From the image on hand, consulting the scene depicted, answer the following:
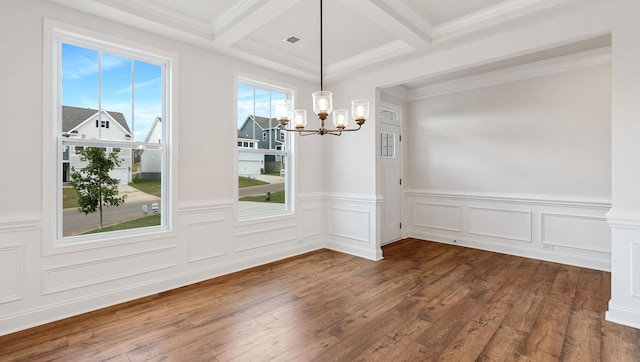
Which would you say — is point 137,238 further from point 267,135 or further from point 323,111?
point 323,111

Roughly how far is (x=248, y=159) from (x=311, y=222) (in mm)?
1533

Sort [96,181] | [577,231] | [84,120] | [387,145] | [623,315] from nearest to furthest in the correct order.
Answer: [623,315] → [84,120] → [96,181] → [577,231] → [387,145]

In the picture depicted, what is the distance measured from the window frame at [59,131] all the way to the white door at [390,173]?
3489 mm

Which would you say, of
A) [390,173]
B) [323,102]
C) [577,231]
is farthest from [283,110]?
[577,231]

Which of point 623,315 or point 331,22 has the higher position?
point 331,22

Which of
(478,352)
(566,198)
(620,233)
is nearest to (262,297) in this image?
(478,352)

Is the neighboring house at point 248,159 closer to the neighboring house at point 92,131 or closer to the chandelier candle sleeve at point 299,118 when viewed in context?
the neighboring house at point 92,131

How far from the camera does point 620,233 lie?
102 inches

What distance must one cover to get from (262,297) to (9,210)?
90.8 inches

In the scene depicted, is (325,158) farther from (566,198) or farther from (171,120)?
(566,198)

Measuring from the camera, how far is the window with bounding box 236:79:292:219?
13.6 ft

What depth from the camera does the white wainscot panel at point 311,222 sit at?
488 cm

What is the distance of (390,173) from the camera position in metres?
5.55

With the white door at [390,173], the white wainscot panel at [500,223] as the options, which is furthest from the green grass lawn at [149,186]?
the white wainscot panel at [500,223]
